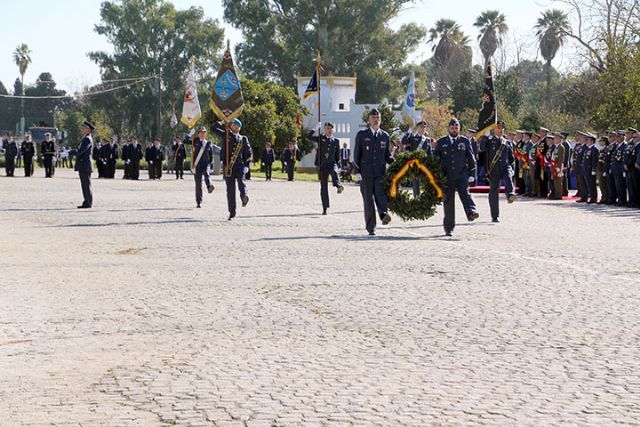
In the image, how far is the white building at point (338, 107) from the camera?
272ft

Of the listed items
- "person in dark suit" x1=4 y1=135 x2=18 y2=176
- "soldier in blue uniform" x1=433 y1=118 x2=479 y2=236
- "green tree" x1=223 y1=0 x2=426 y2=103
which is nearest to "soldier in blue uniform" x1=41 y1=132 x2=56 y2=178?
"person in dark suit" x1=4 y1=135 x2=18 y2=176

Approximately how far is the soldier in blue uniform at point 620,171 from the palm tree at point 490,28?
80213 millimetres

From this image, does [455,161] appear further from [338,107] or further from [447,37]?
[447,37]

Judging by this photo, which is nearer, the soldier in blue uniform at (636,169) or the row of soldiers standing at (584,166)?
the soldier in blue uniform at (636,169)

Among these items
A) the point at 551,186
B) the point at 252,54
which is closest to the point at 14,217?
the point at 551,186

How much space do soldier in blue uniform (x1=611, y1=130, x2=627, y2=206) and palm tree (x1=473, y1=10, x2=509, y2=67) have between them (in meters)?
80.2

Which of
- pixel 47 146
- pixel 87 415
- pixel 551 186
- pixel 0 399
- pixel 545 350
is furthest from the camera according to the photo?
pixel 47 146

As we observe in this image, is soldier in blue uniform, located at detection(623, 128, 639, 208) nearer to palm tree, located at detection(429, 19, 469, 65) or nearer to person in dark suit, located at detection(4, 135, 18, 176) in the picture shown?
person in dark suit, located at detection(4, 135, 18, 176)

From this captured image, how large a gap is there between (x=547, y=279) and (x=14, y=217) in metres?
14.0

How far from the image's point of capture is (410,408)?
21.2 ft

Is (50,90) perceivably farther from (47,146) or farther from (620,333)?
(620,333)

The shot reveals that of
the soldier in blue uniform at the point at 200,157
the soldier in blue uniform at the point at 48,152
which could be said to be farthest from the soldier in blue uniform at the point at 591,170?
the soldier in blue uniform at the point at 48,152

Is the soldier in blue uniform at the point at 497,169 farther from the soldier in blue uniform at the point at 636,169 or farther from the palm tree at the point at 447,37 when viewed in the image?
the palm tree at the point at 447,37

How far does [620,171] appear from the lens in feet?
93.8
